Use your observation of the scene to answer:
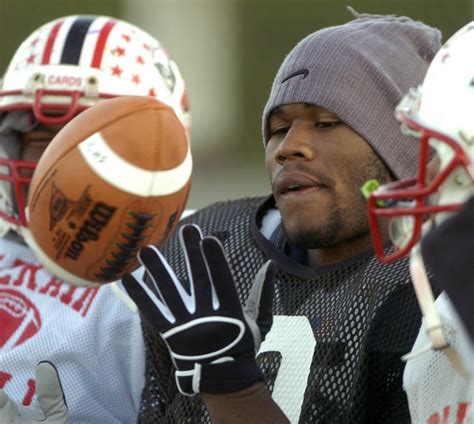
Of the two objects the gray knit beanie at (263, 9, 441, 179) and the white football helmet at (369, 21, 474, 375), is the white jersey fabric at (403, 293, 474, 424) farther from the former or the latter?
the gray knit beanie at (263, 9, 441, 179)

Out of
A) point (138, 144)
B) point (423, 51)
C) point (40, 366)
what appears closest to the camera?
point (138, 144)

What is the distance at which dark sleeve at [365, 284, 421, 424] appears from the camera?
2.66 metres

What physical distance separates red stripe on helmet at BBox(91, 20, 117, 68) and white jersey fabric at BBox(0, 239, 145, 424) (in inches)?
26.0

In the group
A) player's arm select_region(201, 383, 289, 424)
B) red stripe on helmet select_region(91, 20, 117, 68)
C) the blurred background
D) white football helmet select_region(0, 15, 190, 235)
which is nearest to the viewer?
player's arm select_region(201, 383, 289, 424)

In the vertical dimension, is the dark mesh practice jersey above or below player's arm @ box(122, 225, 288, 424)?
below

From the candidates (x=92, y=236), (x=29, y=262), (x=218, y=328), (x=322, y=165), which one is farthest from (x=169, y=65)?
(x=218, y=328)

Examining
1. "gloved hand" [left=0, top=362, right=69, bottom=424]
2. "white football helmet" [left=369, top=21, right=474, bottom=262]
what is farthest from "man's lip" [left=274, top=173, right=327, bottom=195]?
"gloved hand" [left=0, top=362, right=69, bottom=424]

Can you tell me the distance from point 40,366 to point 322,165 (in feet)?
2.64

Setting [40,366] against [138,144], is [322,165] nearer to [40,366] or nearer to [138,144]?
[138,144]

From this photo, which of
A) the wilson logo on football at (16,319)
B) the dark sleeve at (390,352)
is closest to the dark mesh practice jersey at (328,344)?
the dark sleeve at (390,352)

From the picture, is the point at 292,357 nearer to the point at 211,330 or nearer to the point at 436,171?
the point at 211,330

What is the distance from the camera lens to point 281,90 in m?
3.04

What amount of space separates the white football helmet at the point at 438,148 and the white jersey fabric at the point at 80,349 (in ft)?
3.52

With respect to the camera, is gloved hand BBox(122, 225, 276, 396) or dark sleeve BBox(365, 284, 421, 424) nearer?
gloved hand BBox(122, 225, 276, 396)
